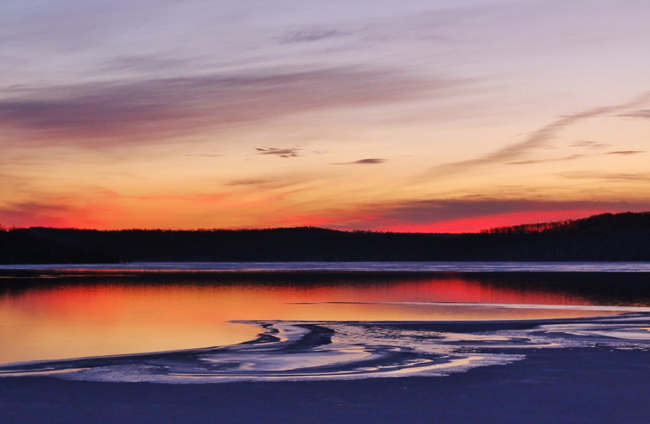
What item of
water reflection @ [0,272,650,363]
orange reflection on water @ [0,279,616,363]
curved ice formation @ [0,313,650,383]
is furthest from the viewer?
water reflection @ [0,272,650,363]

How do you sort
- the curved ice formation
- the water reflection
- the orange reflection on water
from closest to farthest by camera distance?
the curved ice formation, the orange reflection on water, the water reflection

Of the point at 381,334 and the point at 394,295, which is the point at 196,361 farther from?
the point at 394,295

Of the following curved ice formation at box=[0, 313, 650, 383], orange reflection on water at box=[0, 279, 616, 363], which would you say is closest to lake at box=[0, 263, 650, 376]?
orange reflection on water at box=[0, 279, 616, 363]

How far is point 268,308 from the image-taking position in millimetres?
27438

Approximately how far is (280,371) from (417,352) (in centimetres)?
337

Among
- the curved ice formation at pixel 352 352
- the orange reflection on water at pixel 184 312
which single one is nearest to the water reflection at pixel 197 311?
the orange reflection on water at pixel 184 312

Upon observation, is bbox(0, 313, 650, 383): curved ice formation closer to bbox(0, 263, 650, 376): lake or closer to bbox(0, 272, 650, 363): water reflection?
bbox(0, 263, 650, 376): lake

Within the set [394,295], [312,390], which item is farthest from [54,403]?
[394,295]

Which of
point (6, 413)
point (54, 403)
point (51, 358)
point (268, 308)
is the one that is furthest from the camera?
point (268, 308)

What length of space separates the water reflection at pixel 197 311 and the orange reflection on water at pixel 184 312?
0.02 metres

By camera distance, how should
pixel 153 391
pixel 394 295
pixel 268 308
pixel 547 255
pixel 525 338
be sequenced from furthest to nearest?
pixel 547 255 < pixel 394 295 < pixel 268 308 < pixel 525 338 < pixel 153 391

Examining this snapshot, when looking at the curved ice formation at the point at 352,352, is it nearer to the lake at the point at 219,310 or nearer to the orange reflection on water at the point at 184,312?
the lake at the point at 219,310

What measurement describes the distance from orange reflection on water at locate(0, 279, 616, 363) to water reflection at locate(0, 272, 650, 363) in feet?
0.08

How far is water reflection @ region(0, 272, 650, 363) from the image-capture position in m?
17.7
